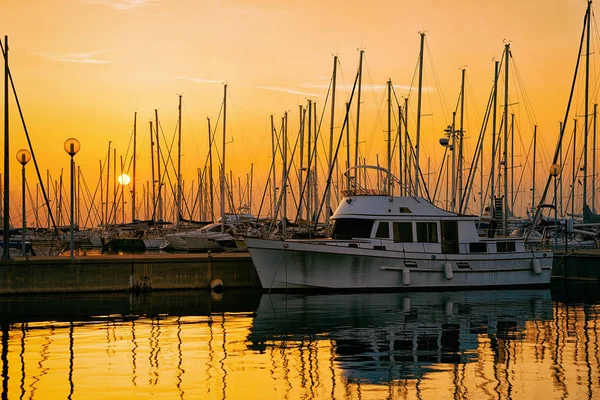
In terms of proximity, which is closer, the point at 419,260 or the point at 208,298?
the point at 208,298

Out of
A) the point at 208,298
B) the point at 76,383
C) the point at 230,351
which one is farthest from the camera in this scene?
the point at 208,298

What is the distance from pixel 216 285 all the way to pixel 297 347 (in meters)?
15.2

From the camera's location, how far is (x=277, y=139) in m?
71.7

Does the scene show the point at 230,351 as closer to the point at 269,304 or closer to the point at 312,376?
the point at 312,376

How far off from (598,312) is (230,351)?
14570 mm

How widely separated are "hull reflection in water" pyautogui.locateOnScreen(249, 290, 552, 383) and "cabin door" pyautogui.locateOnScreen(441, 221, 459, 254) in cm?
185

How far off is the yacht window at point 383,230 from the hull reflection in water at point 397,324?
2373 mm

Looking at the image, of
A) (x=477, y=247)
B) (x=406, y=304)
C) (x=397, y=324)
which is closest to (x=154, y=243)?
(x=477, y=247)

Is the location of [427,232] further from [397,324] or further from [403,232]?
[397,324]

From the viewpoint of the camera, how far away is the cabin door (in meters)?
36.6

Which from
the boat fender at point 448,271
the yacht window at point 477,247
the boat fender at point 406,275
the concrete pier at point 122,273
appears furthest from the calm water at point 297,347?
the yacht window at point 477,247

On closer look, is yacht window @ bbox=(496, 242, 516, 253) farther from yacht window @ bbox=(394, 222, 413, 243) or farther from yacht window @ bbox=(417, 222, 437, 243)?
yacht window @ bbox=(394, 222, 413, 243)

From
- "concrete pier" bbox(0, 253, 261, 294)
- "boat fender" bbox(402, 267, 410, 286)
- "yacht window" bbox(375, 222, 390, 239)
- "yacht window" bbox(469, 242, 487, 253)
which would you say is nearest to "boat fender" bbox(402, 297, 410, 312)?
"boat fender" bbox(402, 267, 410, 286)

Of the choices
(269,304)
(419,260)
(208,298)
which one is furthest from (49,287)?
(419,260)
